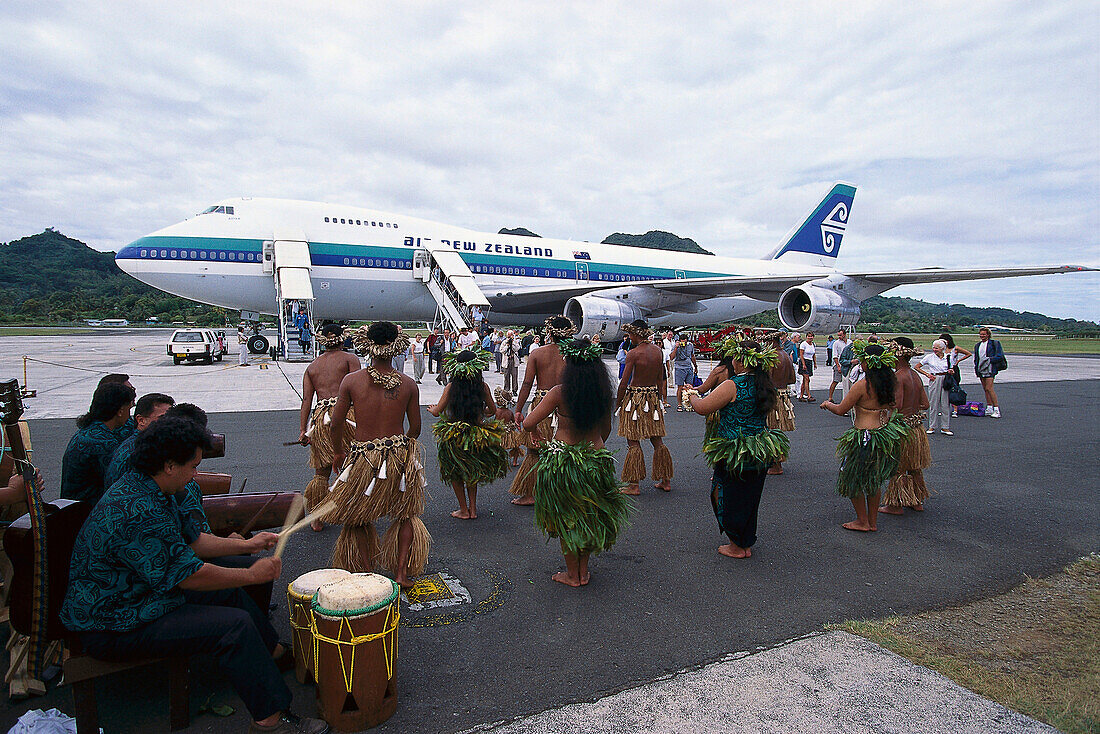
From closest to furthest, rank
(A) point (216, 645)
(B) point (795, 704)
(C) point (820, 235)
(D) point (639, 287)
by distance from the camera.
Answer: (A) point (216, 645)
(B) point (795, 704)
(D) point (639, 287)
(C) point (820, 235)

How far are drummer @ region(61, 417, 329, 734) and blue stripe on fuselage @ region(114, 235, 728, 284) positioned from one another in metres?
19.0

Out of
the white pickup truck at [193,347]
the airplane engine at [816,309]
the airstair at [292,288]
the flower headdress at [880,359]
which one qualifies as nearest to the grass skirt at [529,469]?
the flower headdress at [880,359]

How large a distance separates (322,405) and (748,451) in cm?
378

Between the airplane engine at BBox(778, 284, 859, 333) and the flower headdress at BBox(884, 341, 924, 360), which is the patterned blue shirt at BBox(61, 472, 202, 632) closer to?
the flower headdress at BBox(884, 341, 924, 360)

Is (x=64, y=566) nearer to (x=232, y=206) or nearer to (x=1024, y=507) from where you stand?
(x=1024, y=507)

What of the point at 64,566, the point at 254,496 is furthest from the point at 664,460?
the point at 64,566

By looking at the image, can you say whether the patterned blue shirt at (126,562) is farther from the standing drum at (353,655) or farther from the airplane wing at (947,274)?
the airplane wing at (947,274)

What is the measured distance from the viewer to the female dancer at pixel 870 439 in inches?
211

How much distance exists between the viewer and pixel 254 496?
13.1ft

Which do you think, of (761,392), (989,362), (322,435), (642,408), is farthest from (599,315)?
(761,392)

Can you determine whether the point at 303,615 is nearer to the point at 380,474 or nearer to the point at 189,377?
the point at 380,474

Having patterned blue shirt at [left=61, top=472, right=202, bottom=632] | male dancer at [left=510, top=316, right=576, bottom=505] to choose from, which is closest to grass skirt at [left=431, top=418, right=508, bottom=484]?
male dancer at [left=510, top=316, right=576, bottom=505]

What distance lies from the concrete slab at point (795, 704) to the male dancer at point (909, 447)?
9.88ft

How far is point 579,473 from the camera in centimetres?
418
